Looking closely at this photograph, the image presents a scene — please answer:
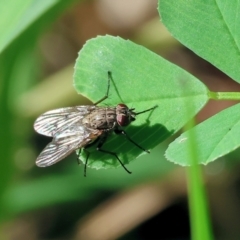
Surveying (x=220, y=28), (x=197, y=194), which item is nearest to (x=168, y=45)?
(x=220, y=28)

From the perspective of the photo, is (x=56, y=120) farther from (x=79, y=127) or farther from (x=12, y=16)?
(x=12, y=16)

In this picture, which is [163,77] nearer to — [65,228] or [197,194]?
[197,194]

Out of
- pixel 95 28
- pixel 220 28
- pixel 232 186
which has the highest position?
pixel 95 28

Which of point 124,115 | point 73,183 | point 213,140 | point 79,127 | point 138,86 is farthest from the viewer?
point 73,183

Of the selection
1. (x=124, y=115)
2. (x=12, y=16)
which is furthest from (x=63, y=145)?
(x=12, y=16)

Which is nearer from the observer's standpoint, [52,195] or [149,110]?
[149,110]

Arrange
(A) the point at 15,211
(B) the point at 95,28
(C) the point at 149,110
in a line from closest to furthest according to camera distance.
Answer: (C) the point at 149,110
(A) the point at 15,211
(B) the point at 95,28
